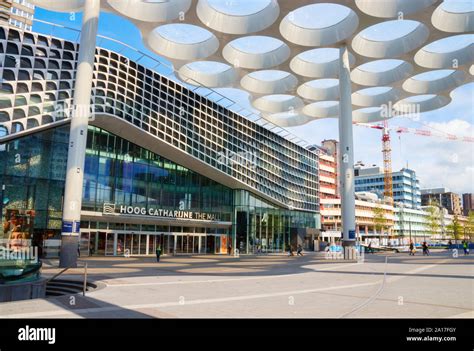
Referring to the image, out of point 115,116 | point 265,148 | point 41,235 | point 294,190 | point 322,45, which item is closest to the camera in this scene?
point 41,235

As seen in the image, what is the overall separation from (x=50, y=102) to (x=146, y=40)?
1152 centimetres

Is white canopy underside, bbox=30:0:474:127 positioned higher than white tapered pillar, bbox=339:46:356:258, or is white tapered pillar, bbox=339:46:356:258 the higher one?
white canopy underside, bbox=30:0:474:127

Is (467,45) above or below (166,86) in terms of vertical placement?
above

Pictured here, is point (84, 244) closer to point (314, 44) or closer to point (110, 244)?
point (110, 244)

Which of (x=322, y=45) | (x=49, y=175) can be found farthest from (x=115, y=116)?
(x=322, y=45)

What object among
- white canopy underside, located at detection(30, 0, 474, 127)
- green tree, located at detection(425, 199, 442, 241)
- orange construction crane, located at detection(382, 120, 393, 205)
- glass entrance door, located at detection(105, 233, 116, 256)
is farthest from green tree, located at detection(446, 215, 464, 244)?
glass entrance door, located at detection(105, 233, 116, 256)

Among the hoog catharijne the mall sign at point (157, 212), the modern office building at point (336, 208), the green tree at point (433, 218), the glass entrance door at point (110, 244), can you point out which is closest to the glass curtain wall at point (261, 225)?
the hoog catharijne the mall sign at point (157, 212)

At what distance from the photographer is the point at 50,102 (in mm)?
31969

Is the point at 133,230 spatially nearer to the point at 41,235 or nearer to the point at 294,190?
the point at 41,235

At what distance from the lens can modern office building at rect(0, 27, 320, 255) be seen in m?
31.2

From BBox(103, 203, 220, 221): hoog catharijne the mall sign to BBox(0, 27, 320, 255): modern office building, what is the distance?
106mm

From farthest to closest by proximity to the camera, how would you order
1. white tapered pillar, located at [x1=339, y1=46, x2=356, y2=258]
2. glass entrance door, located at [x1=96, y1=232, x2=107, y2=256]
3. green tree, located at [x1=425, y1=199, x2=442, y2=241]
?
green tree, located at [x1=425, y1=199, x2=442, y2=241] < white tapered pillar, located at [x1=339, y1=46, x2=356, y2=258] < glass entrance door, located at [x1=96, y1=232, x2=107, y2=256]

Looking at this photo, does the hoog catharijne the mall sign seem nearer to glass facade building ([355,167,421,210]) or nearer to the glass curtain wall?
the glass curtain wall
